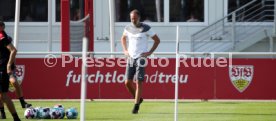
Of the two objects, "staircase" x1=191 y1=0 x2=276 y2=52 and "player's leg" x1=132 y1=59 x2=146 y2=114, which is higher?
"staircase" x1=191 y1=0 x2=276 y2=52

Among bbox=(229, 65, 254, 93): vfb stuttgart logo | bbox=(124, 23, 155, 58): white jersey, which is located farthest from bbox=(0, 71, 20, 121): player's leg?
bbox=(229, 65, 254, 93): vfb stuttgart logo

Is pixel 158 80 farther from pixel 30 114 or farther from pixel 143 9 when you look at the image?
pixel 143 9

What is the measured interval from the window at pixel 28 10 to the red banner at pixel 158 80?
10.2 meters

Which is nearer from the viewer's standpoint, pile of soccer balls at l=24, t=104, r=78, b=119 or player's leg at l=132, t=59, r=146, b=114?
pile of soccer balls at l=24, t=104, r=78, b=119

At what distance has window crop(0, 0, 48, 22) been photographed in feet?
105

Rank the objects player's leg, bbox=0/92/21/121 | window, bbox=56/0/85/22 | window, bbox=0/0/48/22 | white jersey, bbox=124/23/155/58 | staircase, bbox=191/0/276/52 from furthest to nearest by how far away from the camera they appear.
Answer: window, bbox=0/0/48/22 → window, bbox=56/0/85/22 → staircase, bbox=191/0/276/52 → white jersey, bbox=124/23/155/58 → player's leg, bbox=0/92/21/121

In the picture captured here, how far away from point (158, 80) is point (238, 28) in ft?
29.5

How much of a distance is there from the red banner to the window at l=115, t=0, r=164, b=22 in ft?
31.5

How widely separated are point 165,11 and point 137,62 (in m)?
14.4

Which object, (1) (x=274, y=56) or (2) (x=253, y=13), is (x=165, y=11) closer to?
(2) (x=253, y=13)

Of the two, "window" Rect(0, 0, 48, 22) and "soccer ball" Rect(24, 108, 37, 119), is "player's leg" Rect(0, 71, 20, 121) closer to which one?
"soccer ball" Rect(24, 108, 37, 119)

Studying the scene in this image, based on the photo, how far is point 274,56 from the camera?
23.0 m

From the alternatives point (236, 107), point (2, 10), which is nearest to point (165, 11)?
point (2, 10)

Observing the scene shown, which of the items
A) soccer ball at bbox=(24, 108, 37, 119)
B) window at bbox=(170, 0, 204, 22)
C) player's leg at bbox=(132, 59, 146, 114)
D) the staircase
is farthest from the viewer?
window at bbox=(170, 0, 204, 22)
